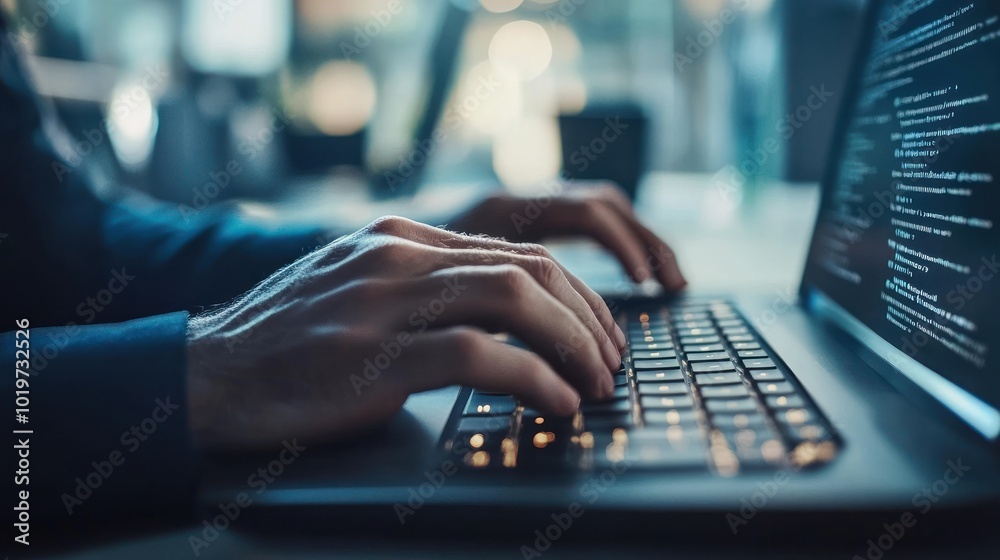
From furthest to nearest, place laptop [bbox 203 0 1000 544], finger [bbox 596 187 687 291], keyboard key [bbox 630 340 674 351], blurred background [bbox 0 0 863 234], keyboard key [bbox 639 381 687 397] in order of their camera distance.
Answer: blurred background [bbox 0 0 863 234] < finger [bbox 596 187 687 291] < keyboard key [bbox 630 340 674 351] < keyboard key [bbox 639 381 687 397] < laptop [bbox 203 0 1000 544]

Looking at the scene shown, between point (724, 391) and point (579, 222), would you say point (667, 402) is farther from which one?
point (579, 222)

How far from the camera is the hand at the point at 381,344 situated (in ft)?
1.04

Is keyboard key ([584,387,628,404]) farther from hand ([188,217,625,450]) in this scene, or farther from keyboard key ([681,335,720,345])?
keyboard key ([681,335,720,345])

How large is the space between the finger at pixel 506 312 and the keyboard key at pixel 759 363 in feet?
0.34

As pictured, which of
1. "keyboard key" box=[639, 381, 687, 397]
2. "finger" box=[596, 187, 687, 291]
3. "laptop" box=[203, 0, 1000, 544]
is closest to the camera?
A: "laptop" box=[203, 0, 1000, 544]

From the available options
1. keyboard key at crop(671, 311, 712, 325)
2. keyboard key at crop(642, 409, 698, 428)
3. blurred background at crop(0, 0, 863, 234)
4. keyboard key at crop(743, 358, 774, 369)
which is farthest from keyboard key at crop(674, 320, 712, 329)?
blurred background at crop(0, 0, 863, 234)

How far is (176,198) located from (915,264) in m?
1.40

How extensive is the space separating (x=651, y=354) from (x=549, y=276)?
0.11 metres

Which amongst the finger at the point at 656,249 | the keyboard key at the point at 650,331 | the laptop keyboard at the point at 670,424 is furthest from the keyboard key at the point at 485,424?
the finger at the point at 656,249

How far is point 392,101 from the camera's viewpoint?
1.89 metres

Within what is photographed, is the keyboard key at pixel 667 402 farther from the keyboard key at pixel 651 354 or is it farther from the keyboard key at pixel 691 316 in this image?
the keyboard key at pixel 691 316

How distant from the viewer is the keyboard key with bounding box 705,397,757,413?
0.32 m

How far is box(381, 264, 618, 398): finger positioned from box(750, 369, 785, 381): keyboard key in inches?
3.6

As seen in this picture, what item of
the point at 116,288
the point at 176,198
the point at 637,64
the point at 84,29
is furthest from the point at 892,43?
the point at 637,64
